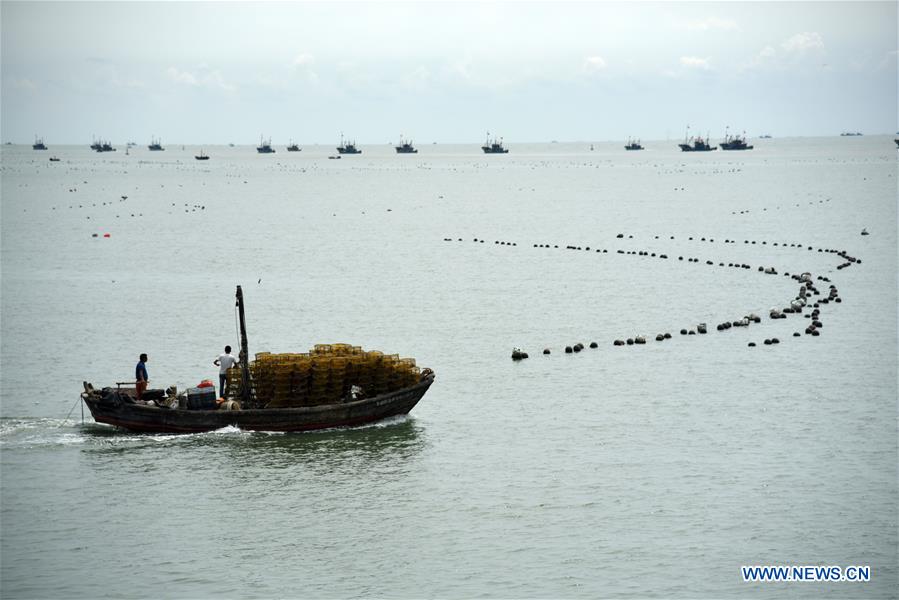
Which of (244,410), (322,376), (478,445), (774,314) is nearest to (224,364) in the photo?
(244,410)

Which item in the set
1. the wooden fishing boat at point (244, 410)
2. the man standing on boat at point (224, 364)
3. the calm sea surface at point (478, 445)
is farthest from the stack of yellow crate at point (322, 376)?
the calm sea surface at point (478, 445)

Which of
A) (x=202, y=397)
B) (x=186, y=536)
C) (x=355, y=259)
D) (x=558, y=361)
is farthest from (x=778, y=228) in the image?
(x=186, y=536)

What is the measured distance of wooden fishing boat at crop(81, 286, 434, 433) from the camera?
1316 inches

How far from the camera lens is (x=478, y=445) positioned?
32.7 m

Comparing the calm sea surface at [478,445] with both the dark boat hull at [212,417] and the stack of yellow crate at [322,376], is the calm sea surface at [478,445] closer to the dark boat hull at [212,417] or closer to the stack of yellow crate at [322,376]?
the dark boat hull at [212,417]

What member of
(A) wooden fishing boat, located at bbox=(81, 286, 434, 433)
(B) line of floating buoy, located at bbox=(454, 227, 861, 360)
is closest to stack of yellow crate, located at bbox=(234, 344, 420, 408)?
(A) wooden fishing boat, located at bbox=(81, 286, 434, 433)

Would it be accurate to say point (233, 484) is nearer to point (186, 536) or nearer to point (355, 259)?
point (186, 536)

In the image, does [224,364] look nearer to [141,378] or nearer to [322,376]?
[141,378]

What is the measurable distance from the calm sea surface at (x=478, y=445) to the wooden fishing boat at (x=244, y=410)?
650 millimetres

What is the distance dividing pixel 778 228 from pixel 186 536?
285 feet

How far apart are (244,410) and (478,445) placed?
750cm

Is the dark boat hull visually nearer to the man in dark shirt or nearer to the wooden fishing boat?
the wooden fishing boat

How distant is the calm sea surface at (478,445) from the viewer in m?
24.3

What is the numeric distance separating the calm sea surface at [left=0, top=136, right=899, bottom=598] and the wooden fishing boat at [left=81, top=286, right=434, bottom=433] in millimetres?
650
